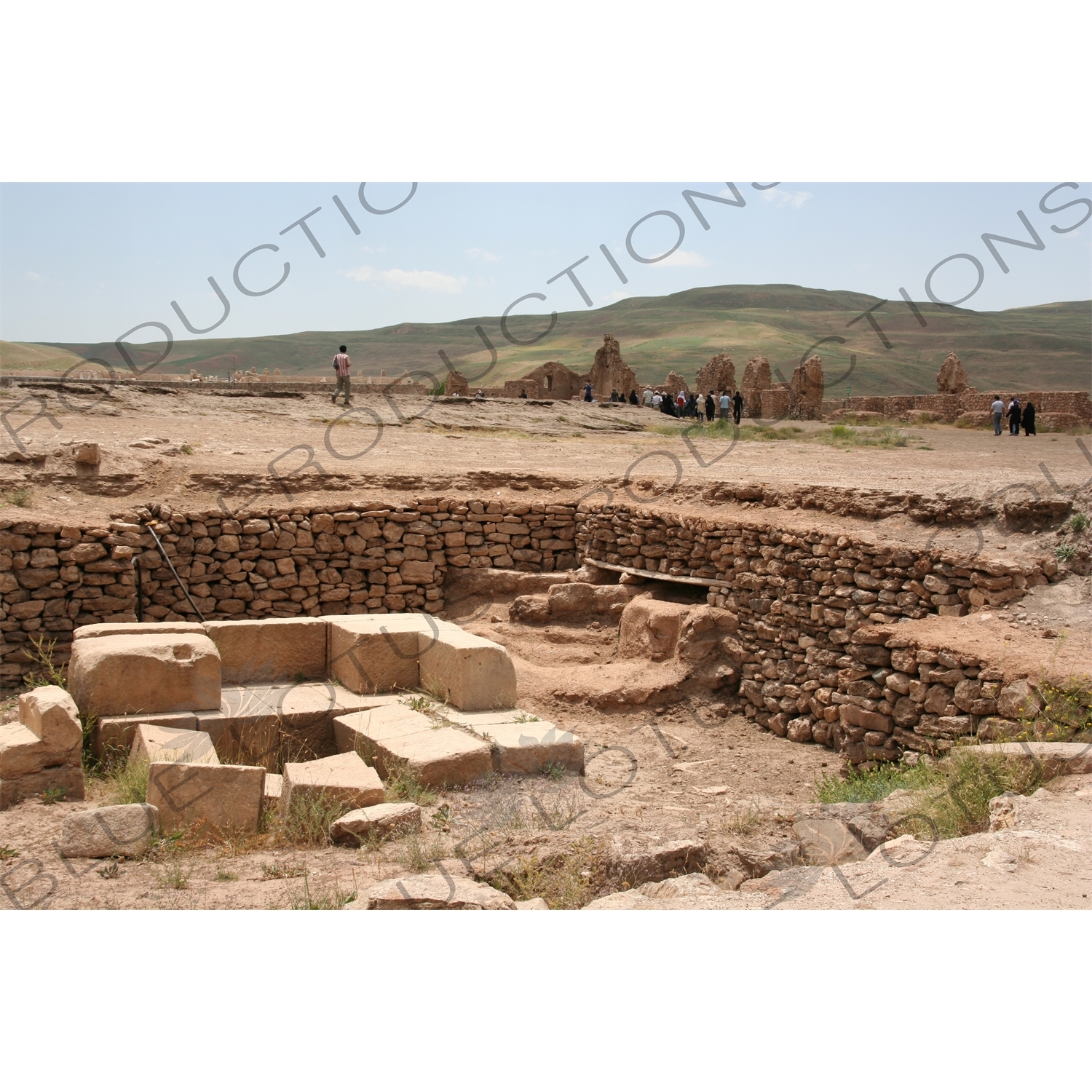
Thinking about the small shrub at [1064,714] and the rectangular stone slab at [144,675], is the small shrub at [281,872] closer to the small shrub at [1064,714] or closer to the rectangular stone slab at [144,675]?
the rectangular stone slab at [144,675]

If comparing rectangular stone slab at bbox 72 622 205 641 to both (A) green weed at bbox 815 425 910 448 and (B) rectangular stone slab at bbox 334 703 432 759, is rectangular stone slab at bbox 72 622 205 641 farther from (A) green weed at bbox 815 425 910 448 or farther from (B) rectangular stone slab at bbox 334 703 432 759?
(A) green weed at bbox 815 425 910 448

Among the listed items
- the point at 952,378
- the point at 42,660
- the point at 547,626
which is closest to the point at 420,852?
the point at 547,626

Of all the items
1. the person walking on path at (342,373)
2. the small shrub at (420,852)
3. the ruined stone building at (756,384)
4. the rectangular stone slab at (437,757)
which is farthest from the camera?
the ruined stone building at (756,384)

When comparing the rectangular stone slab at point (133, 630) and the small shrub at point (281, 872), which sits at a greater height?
the rectangular stone slab at point (133, 630)

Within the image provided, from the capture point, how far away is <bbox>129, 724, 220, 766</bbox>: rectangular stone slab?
569 cm

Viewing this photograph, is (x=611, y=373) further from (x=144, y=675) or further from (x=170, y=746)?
(x=170, y=746)

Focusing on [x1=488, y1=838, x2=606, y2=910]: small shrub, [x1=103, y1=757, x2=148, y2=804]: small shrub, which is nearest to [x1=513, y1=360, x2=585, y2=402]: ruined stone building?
[x1=103, y1=757, x2=148, y2=804]: small shrub

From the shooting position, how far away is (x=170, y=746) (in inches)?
231

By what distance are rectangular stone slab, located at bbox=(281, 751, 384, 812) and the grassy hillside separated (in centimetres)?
4450

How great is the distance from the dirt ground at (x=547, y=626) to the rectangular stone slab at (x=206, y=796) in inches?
8.0

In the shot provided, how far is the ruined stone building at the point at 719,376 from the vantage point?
102 feet

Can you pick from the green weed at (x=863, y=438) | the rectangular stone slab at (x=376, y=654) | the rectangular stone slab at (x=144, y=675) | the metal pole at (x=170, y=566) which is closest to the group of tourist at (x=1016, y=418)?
the green weed at (x=863, y=438)

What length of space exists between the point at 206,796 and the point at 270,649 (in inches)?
106

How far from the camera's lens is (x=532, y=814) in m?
5.54
